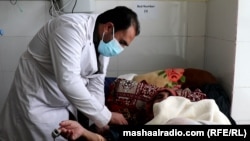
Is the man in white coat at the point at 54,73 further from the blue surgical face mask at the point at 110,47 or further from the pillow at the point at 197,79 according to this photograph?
the pillow at the point at 197,79

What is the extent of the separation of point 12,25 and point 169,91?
1.20 meters

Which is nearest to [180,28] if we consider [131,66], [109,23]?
[131,66]

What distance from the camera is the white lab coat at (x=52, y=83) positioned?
120cm

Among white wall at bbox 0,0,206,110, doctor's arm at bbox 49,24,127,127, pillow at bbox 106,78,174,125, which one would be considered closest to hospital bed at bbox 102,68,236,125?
pillow at bbox 106,78,174,125

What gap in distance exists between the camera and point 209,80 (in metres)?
1.77

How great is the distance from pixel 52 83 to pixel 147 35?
2.99ft

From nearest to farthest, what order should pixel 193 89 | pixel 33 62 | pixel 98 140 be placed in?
pixel 98 140 < pixel 33 62 < pixel 193 89

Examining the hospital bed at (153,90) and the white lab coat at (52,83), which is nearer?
the white lab coat at (52,83)

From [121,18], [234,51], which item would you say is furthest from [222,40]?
[121,18]

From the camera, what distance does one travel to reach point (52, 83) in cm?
136

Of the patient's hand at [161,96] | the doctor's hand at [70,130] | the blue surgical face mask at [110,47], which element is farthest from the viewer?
the patient's hand at [161,96]

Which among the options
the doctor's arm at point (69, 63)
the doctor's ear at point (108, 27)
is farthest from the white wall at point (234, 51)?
the doctor's arm at point (69, 63)

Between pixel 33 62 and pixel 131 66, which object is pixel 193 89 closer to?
pixel 131 66

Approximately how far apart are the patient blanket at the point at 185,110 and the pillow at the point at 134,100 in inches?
5.1
